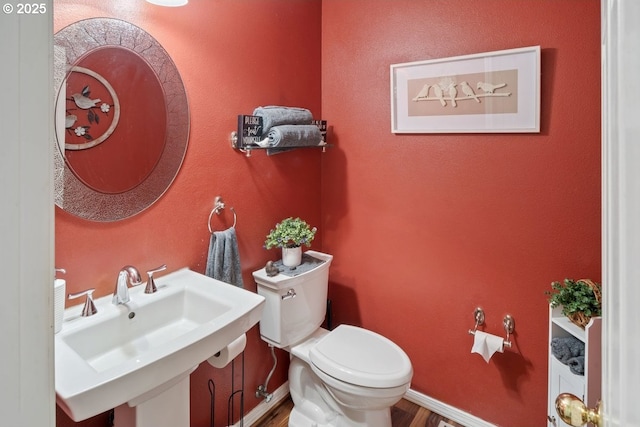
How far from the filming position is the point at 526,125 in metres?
1.63

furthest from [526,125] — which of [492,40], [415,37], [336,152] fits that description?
[336,152]

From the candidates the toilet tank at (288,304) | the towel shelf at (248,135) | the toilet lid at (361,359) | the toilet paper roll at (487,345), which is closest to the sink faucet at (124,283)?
the toilet tank at (288,304)

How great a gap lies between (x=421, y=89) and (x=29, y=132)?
179cm

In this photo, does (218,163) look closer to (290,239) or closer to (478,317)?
(290,239)

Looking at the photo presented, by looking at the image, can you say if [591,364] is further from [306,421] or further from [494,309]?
[306,421]

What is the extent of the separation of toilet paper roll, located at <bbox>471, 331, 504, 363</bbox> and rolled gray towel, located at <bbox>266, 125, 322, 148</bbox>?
1.28m

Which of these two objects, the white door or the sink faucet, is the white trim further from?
the sink faucet

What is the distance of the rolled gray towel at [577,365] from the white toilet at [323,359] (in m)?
0.61

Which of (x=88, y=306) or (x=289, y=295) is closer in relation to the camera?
(x=88, y=306)

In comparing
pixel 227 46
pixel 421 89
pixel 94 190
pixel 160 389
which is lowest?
pixel 160 389

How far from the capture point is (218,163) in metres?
1.68

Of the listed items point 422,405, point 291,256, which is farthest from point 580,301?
point 291,256

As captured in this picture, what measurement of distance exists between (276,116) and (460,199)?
1009 millimetres

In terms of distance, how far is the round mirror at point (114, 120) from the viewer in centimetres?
118
